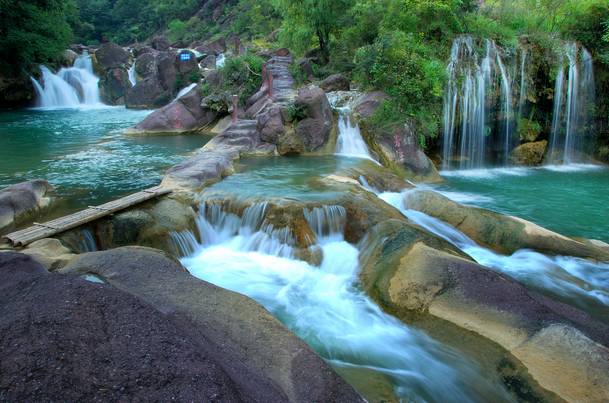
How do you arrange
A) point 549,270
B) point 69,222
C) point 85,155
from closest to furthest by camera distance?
point 69,222 → point 549,270 → point 85,155

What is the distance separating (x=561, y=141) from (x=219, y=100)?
1337cm

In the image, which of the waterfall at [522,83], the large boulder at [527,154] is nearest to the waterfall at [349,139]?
the large boulder at [527,154]

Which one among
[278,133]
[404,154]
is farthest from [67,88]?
[404,154]

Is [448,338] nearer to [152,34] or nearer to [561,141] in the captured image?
[561,141]

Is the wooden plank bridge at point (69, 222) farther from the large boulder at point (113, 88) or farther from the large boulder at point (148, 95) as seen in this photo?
the large boulder at point (113, 88)

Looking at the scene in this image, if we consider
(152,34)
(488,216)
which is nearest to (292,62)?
(488,216)

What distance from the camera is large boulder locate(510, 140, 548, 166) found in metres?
15.4

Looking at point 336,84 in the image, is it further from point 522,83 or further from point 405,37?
point 522,83

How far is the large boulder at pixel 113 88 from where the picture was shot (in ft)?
95.3

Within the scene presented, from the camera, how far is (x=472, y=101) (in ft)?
48.8

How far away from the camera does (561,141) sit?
1586cm

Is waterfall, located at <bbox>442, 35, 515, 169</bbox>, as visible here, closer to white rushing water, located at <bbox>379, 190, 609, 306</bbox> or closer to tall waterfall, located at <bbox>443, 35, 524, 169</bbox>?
tall waterfall, located at <bbox>443, 35, 524, 169</bbox>

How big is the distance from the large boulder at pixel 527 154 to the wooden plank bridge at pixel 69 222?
12.6 meters

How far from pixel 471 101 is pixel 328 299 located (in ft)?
37.1
